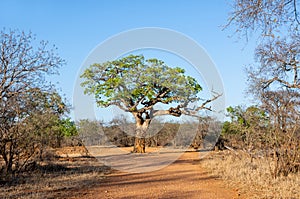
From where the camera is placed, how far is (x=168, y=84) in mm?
20281

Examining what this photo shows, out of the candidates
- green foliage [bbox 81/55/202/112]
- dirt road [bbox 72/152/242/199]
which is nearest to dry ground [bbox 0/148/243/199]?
dirt road [bbox 72/152/242/199]

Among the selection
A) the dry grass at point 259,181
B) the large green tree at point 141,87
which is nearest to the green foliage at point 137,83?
the large green tree at point 141,87

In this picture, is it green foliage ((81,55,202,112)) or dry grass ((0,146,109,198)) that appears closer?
dry grass ((0,146,109,198))

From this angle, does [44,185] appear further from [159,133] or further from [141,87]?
[159,133]

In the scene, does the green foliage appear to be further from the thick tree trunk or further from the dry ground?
the dry ground

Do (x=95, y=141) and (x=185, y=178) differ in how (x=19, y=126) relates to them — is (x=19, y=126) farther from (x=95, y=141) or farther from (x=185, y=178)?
(x=95, y=141)

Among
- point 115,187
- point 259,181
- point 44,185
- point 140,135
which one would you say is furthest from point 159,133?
point 44,185

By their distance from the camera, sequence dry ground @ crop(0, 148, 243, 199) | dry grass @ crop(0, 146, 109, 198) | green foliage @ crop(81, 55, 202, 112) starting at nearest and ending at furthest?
dry grass @ crop(0, 146, 109, 198) → dry ground @ crop(0, 148, 243, 199) → green foliage @ crop(81, 55, 202, 112)

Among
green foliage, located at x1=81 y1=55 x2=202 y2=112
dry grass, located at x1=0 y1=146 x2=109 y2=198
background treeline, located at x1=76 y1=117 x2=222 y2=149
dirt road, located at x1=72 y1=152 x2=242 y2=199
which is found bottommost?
dirt road, located at x1=72 y1=152 x2=242 y2=199

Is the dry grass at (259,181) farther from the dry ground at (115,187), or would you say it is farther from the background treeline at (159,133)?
the background treeline at (159,133)

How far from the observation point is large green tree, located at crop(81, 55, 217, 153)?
2047 centimetres

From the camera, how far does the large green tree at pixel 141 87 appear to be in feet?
67.2

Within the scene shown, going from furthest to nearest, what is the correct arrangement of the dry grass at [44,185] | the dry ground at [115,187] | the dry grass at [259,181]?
the dry ground at [115,187] < the dry grass at [44,185] < the dry grass at [259,181]

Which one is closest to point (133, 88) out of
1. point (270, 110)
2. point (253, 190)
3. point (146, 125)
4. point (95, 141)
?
point (146, 125)
